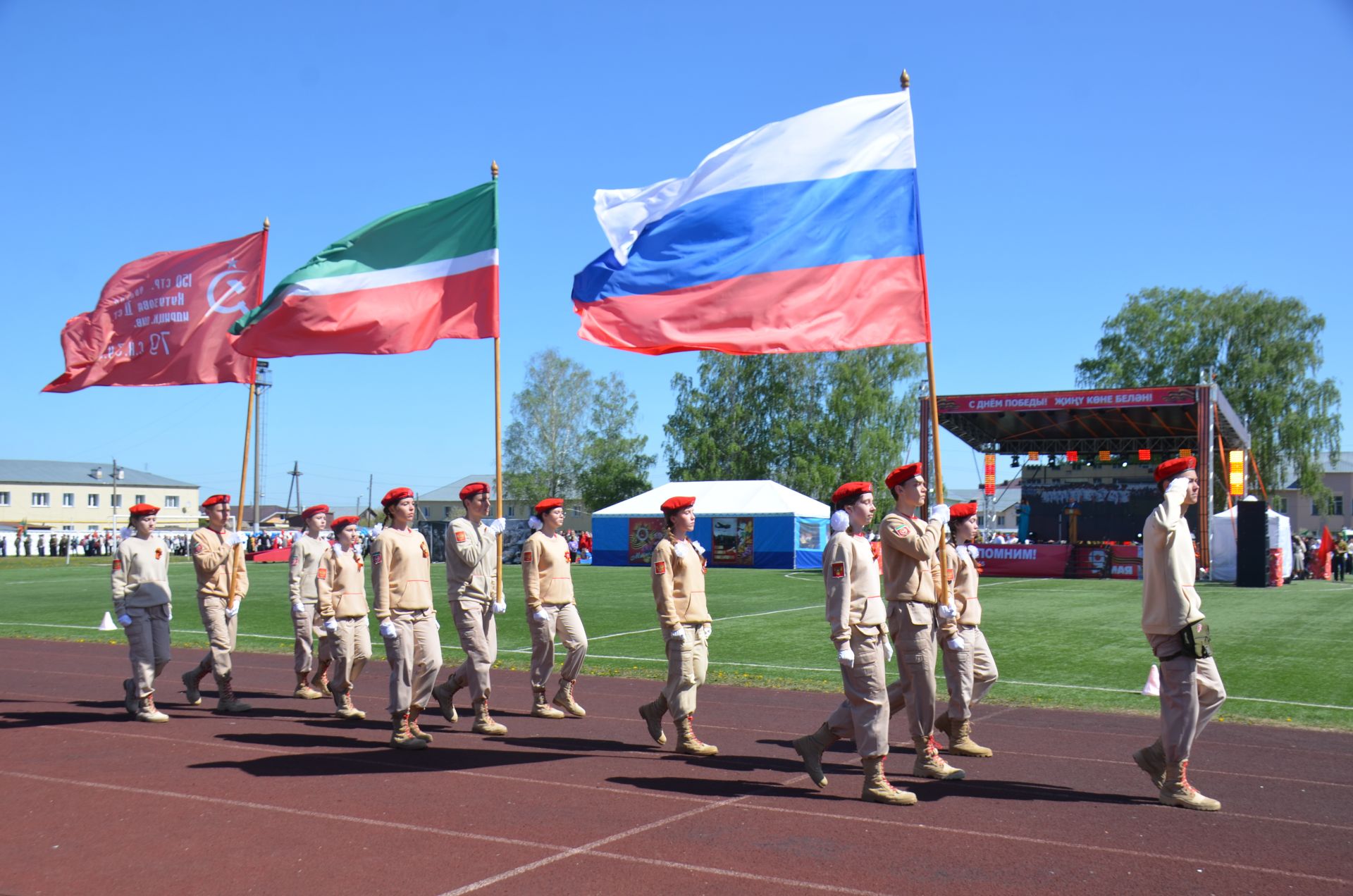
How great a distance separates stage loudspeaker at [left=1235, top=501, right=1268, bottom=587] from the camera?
30.9 m

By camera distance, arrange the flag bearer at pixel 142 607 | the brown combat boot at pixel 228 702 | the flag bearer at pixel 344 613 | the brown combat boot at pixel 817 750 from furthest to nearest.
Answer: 1. the brown combat boot at pixel 228 702
2. the flag bearer at pixel 344 613
3. the flag bearer at pixel 142 607
4. the brown combat boot at pixel 817 750

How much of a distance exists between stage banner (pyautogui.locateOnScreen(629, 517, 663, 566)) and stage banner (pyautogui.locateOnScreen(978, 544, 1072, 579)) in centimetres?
1367

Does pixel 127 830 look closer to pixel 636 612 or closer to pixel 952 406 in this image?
pixel 636 612

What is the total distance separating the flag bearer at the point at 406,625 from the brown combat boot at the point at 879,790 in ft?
11.8

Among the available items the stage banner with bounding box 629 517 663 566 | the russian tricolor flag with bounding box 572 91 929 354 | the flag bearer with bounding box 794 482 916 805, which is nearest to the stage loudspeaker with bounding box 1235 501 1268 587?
the stage banner with bounding box 629 517 663 566

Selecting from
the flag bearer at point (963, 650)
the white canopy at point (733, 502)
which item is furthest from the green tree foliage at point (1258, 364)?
the flag bearer at point (963, 650)

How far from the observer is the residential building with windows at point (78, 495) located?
92.4m

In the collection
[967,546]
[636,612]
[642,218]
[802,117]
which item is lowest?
[636,612]

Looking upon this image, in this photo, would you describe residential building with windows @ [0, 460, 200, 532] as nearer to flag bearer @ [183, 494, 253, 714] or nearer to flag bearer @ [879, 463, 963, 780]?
flag bearer @ [183, 494, 253, 714]

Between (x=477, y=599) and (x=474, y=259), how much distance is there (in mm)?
3376

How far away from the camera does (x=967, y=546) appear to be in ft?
32.0

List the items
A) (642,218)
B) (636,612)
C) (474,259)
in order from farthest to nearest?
1. (636,612)
2. (474,259)
3. (642,218)

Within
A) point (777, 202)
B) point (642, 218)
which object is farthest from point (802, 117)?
point (642, 218)

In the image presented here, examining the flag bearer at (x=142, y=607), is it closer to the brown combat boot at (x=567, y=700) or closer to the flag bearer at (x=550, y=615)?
the flag bearer at (x=550, y=615)
